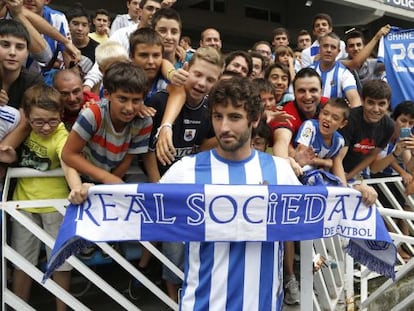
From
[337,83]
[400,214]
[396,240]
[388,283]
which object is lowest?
[388,283]

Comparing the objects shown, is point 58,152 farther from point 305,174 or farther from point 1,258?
point 305,174

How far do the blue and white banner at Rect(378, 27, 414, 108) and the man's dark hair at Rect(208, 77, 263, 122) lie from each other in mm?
5083

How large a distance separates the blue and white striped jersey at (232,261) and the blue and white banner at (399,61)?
4981mm

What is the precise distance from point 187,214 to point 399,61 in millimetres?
5563

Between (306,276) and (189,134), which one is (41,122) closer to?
(189,134)

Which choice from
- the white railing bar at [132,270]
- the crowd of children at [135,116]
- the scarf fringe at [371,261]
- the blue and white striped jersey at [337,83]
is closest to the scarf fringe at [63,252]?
the crowd of children at [135,116]

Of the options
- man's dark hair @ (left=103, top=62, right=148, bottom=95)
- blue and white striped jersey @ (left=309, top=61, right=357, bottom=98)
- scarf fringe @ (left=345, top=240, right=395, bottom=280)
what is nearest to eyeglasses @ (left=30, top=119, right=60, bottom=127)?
man's dark hair @ (left=103, top=62, right=148, bottom=95)

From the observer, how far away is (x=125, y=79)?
8.53 feet

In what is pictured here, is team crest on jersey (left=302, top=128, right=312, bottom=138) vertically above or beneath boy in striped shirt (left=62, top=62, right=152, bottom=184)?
beneath

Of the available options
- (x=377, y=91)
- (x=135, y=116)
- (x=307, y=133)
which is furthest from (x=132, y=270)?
(x=377, y=91)

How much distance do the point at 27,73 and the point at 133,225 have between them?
5.07 ft

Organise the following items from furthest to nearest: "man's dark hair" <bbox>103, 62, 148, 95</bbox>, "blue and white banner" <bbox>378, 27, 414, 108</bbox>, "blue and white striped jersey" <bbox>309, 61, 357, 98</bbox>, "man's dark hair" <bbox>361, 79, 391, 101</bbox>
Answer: "blue and white banner" <bbox>378, 27, 414, 108</bbox> → "blue and white striped jersey" <bbox>309, 61, 357, 98</bbox> → "man's dark hair" <bbox>361, 79, 391, 101</bbox> → "man's dark hair" <bbox>103, 62, 148, 95</bbox>

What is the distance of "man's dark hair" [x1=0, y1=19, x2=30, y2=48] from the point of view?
301 centimetres

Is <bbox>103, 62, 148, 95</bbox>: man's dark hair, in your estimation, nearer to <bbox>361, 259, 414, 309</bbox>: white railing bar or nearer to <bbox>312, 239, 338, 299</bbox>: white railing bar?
<bbox>312, 239, 338, 299</bbox>: white railing bar
